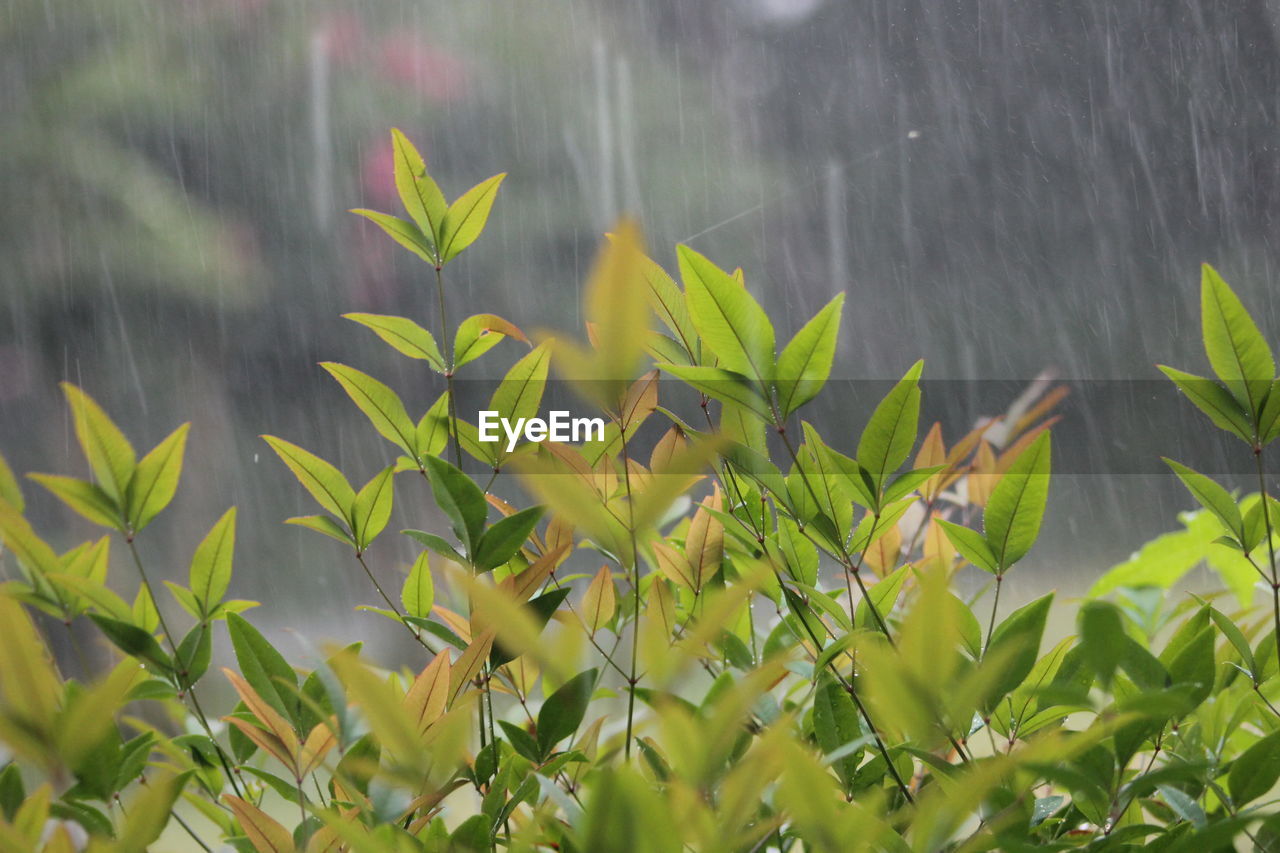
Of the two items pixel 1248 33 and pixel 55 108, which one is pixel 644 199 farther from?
pixel 1248 33

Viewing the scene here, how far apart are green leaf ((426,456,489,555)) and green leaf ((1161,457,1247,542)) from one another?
0.12 m

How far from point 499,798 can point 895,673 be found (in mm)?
80

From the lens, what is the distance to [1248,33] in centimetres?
254

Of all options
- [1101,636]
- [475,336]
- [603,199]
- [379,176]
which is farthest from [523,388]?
[603,199]

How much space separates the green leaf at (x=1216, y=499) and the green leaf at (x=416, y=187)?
15 cm

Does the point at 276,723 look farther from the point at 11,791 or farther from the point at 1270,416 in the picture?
the point at 1270,416

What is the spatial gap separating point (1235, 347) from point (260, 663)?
0.17 m

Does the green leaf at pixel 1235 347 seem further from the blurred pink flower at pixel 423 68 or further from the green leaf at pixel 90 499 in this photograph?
the blurred pink flower at pixel 423 68

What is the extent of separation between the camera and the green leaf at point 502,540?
6.6 inches

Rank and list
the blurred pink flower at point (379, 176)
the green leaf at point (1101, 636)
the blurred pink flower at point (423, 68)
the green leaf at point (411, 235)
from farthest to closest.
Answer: the blurred pink flower at point (423, 68)
the blurred pink flower at point (379, 176)
the green leaf at point (411, 235)
the green leaf at point (1101, 636)

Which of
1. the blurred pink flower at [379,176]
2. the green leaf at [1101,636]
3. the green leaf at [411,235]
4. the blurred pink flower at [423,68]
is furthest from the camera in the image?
the blurred pink flower at [423,68]

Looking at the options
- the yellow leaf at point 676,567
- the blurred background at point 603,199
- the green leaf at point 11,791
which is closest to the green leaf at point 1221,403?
the yellow leaf at point 676,567

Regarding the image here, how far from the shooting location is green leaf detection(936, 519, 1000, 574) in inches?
7.0

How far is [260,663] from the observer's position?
0.18 meters
